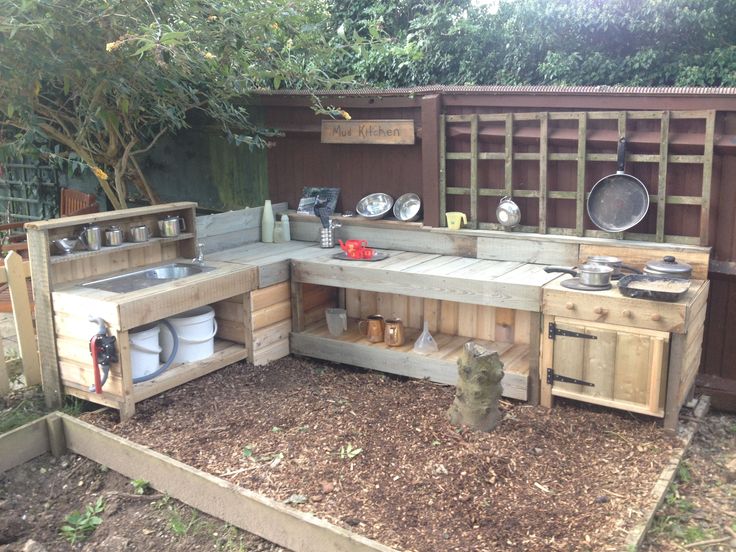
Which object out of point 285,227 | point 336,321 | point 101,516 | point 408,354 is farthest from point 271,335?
point 101,516

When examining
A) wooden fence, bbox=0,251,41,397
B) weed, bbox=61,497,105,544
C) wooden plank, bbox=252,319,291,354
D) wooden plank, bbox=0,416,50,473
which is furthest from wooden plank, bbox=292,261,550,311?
weed, bbox=61,497,105,544

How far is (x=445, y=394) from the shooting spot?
5.12m

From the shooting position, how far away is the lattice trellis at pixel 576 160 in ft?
15.8

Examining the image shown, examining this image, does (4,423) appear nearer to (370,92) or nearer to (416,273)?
(416,273)

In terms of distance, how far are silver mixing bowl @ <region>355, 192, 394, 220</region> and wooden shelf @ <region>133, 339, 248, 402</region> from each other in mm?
1599

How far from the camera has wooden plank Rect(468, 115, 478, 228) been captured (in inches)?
220

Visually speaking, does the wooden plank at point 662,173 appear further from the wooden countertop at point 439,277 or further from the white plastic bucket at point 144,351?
the white plastic bucket at point 144,351

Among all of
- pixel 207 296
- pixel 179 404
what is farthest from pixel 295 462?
pixel 207 296

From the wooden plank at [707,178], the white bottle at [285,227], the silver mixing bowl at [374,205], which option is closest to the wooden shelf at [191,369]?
the white bottle at [285,227]

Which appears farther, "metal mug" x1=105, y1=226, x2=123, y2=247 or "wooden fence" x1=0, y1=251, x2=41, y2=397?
"metal mug" x1=105, y1=226, x2=123, y2=247

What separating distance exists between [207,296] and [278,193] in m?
2.14

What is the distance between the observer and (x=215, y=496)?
386 cm

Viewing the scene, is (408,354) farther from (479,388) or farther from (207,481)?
(207,481)

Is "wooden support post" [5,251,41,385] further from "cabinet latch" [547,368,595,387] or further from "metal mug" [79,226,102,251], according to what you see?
"cabinet latch" [547,368,595,387]
